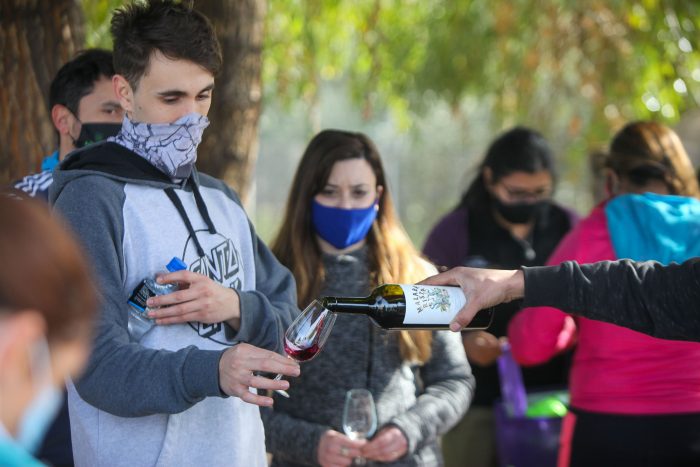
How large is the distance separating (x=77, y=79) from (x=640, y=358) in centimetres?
225

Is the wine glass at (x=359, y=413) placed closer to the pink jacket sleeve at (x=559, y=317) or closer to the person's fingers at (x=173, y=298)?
the pink jacket sleeve at (x=559, y=317)

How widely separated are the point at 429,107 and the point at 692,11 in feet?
15.8

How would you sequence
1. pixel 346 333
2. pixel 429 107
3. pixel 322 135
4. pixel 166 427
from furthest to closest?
pixel 429 107 < pixel 322 135 < pixel 346 333 < pixel 166 427

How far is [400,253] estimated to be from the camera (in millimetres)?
3738

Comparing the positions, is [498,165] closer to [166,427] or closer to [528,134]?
[528,134]

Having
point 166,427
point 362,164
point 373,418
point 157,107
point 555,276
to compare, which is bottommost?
point 373,418

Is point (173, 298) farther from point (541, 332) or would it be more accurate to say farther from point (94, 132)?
point (541, 332)

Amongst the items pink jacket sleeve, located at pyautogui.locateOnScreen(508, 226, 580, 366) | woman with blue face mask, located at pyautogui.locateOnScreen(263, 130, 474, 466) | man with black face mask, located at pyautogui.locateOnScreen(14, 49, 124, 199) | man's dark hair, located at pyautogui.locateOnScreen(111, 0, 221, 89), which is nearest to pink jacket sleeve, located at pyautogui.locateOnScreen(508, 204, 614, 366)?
pink jacket sleeve, located at pyautogui.locateOnScreen(508, 226, 580, 366)

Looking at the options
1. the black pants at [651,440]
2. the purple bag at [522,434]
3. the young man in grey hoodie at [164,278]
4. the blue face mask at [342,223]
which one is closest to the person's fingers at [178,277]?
the young man in grey hoodie at [164,278]

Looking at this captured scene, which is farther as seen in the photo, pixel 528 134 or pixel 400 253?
pixel 528 134

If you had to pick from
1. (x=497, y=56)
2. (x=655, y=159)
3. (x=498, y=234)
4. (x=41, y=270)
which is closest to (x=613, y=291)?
(x=655, y=159)

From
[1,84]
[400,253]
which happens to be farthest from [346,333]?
[1,84]

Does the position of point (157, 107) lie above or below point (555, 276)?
above

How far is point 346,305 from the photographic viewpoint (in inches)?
105
